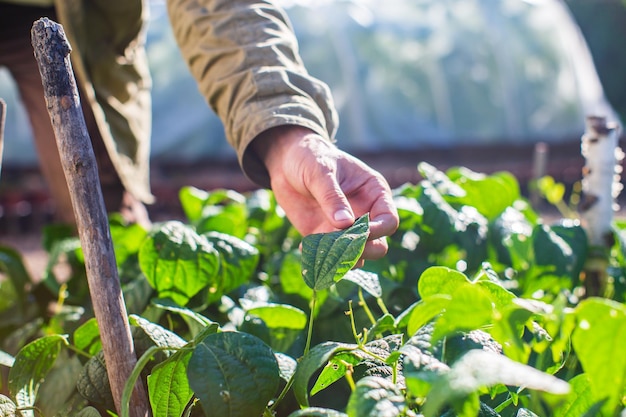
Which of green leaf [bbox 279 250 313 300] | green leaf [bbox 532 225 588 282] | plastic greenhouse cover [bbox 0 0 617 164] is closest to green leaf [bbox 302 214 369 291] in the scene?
green leaf [bbox 279 250 313 300]

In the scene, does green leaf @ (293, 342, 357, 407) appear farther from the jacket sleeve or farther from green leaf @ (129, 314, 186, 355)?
the jacket sleeve

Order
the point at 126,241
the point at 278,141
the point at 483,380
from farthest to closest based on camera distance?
the point at 126,241, the point at 278,141, the point at 483,380

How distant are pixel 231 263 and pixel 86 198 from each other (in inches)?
14.6

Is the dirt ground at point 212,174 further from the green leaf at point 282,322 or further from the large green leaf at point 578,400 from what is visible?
the large green leaf at point 578,400

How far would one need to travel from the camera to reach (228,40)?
1135mm

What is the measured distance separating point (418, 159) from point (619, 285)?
5050 mm

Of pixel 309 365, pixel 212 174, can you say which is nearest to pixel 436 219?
pixel 309 365

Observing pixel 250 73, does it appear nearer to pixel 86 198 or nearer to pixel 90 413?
pixel 86 198

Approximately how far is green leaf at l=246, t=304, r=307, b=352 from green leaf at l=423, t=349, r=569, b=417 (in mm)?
443

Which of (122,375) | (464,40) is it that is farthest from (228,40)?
(464,40)

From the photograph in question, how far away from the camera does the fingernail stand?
83cm

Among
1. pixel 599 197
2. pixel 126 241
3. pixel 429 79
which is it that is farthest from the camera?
pixel 429 79

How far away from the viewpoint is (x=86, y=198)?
72 centimetres

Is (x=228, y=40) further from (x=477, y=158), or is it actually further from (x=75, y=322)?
(x=477, y=158)
